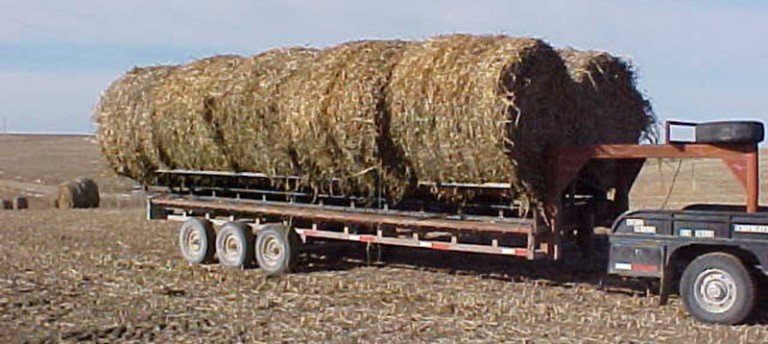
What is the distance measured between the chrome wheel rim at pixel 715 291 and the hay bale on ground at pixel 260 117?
540cm

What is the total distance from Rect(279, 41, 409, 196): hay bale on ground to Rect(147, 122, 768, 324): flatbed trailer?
542 millimetres

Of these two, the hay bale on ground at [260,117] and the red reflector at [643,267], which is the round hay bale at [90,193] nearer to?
the hay bale on ground at [260,117]

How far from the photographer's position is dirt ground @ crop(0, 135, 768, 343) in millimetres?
9383

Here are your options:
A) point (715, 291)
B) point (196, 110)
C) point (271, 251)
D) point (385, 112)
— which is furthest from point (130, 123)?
point (715, 291)

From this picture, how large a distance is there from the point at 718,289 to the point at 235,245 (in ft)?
22.1

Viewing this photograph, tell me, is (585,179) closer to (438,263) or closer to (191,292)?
(438,263)

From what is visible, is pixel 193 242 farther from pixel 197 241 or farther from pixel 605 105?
pixel 605 105

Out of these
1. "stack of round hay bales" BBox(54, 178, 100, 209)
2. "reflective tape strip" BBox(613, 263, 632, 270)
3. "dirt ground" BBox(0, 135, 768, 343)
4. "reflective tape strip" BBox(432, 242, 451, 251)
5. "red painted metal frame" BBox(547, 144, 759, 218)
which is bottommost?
"dirt ground" BBox(0, 135, 768, 343)

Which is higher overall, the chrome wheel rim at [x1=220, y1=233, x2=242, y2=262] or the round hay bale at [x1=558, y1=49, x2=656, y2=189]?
the round hay bale at [x1=558, y1=49, x2=656, y2=189]

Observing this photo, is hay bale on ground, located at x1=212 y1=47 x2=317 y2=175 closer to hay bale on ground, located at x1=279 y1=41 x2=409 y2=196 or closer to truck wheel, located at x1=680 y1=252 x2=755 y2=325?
hay bale on ground, located at x1=279 y1=41 x2=409 y2=196

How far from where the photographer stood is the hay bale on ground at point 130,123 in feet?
50.3

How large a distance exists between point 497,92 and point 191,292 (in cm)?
393

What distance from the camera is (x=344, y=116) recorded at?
41.1 ft

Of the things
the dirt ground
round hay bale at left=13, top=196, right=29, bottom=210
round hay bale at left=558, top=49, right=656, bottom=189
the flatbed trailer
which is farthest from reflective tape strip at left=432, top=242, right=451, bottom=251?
round hay bale at left=13, top=196, right=29, bottom=210
